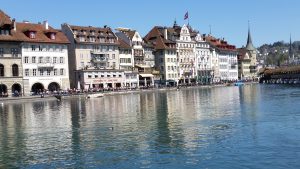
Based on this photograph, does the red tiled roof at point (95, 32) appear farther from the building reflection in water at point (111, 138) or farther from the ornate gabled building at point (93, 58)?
Result: the building reflection in water at point (111, 138)

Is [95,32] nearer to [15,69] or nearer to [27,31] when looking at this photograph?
[27,31]

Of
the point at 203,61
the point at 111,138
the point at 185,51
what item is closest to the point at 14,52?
the point at 111,138

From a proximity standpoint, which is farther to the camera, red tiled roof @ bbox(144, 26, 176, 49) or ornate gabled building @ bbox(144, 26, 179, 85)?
red tiled roof @ bbox(144, 26, 176, 49)

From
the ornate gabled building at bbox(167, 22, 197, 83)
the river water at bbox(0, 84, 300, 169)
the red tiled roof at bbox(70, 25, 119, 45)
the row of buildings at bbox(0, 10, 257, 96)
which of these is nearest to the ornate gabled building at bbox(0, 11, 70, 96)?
the row of buildings at bbox(0, 10, 257, 96)

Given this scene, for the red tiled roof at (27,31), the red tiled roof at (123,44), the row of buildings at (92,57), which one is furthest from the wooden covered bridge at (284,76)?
the red tiled roof at (27,31)

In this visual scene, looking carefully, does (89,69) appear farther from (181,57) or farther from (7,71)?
(181,57)

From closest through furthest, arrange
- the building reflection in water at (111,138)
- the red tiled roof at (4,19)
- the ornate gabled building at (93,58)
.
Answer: the building reflection in water at (111,138) < the red tiled roof at (4,19) < the ornate gabled building at (93,58)

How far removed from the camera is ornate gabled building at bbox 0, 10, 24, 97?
98.4 m

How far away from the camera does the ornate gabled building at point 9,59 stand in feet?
323

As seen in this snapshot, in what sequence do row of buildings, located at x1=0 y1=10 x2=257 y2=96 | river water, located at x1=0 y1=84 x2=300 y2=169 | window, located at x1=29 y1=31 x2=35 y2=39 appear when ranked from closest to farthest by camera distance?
river water, located at x1=0 y1=84 x2=300 y2=169 < row of buildings, located at x1=0 y1=10 x2=257 y2=96 < window, located at x1=29 y1=31 x2=35 y2=39

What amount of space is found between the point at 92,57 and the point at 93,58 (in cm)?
39

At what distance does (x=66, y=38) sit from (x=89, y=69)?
30.9ft

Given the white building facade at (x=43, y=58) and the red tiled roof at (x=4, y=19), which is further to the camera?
the white building facade at (x=43, y=58)

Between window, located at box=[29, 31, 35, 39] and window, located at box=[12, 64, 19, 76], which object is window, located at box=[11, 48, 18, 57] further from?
window, located at box=[29, 31, 35, 39]
